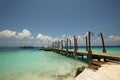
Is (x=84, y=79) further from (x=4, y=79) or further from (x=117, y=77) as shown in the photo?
(x=4, y=79)

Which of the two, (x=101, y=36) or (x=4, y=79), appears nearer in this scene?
(x=4, y=79)

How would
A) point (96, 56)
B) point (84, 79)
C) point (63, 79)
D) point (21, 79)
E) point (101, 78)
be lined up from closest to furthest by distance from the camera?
point (101, 78)
point (84, 79)
point (63, 79)
point (21, 79)
point (96, 56)

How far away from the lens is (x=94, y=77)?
536cm

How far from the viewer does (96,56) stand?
546 inches

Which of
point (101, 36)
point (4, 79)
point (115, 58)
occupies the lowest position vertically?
point (4, 79)

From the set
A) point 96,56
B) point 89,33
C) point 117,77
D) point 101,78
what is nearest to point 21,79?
point 101,78

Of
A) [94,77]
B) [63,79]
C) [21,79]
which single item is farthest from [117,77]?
[21,79]

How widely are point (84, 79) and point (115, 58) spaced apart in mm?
5445

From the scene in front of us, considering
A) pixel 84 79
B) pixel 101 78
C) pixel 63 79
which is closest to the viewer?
pixel 101 78

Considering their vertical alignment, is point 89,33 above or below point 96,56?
above

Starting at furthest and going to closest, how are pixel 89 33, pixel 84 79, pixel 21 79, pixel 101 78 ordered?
1. pixel 89 33
2. pixel 21 79
3. pixel 84 79
4. pixel 101 78

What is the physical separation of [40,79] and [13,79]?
2297 mm

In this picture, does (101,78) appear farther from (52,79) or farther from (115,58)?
(115,58)

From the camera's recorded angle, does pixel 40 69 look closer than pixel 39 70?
No
